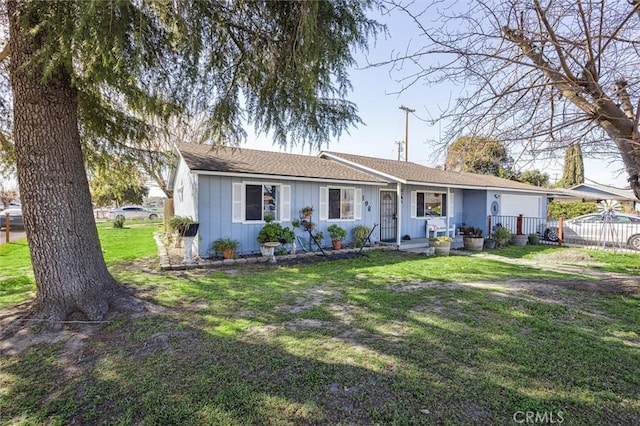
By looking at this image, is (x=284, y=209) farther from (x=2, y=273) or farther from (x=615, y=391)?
(x=615, y=391)

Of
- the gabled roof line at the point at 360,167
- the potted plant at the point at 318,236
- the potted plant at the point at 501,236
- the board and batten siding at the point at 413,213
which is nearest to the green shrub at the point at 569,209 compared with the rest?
the potted plant at the point at 501,236

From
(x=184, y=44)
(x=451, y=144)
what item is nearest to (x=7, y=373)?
(x=184, y=44)

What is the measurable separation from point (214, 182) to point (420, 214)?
872cm

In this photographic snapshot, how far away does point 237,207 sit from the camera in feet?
30.0

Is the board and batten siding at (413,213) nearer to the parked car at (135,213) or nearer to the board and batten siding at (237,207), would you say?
the board and batten siding at (237,207)

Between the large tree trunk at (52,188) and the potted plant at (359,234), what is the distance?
8013mm

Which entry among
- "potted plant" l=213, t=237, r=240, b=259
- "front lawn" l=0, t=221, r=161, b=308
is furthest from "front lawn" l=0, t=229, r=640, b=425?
"potted plant" l=213, t=237, r=240, b=259

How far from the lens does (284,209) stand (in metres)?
A: 9.90

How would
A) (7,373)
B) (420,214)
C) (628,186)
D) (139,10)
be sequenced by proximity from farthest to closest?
(420,214)
(628,186)
(139,10)
(7,373)

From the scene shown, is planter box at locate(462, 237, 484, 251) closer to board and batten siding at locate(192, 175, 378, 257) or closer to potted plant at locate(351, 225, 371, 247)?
potted plant at locate(351, 225, 371, 247)

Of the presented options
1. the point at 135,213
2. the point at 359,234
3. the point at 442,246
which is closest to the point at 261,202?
the point at 359,234

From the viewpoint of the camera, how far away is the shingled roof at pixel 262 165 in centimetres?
877

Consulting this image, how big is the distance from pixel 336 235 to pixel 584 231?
10.9 m

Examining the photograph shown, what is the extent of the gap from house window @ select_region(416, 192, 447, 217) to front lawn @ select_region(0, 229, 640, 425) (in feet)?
26.3
